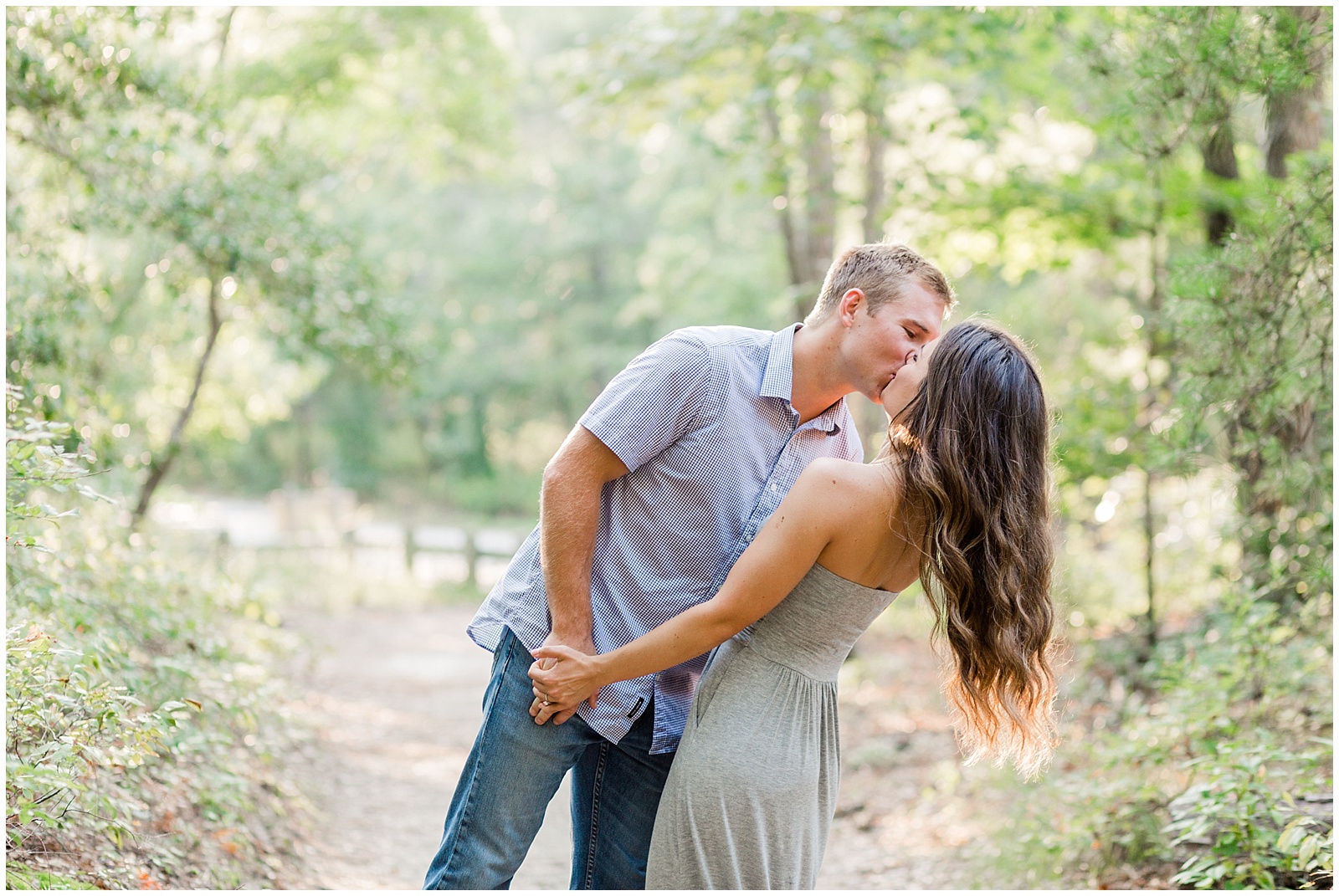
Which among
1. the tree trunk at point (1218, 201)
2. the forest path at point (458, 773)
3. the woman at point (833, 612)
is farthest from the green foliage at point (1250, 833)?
the tree trunk at point (1218, 201)

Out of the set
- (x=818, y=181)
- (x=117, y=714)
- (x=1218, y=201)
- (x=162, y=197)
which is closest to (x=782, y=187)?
(x=818, y=181)

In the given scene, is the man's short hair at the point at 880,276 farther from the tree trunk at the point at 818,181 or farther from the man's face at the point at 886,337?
the tree trunk at the point at 818,181

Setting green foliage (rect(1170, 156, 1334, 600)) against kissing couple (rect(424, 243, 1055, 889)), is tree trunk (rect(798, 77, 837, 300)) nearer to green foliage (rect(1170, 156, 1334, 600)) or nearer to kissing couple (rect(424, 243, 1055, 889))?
green foliage (rect(1170, 156, 1334, 600))

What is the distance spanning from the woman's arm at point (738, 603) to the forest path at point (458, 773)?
2315 millimetres

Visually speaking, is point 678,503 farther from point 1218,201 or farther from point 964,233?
point 964,233

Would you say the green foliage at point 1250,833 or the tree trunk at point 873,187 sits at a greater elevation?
the tree trunk at point 873,187

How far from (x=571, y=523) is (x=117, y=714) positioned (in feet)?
4.94

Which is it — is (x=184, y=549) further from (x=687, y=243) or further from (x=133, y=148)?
(x=687, y=243)

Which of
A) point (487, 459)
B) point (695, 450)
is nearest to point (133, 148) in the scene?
point (695, 450)

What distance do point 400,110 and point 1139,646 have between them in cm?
898

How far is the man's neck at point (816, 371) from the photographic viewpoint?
246cm

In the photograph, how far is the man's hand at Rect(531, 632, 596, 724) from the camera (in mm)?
2314

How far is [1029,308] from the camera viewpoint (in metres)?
9.93

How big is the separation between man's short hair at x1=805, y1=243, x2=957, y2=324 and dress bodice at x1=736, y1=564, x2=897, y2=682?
67cm
